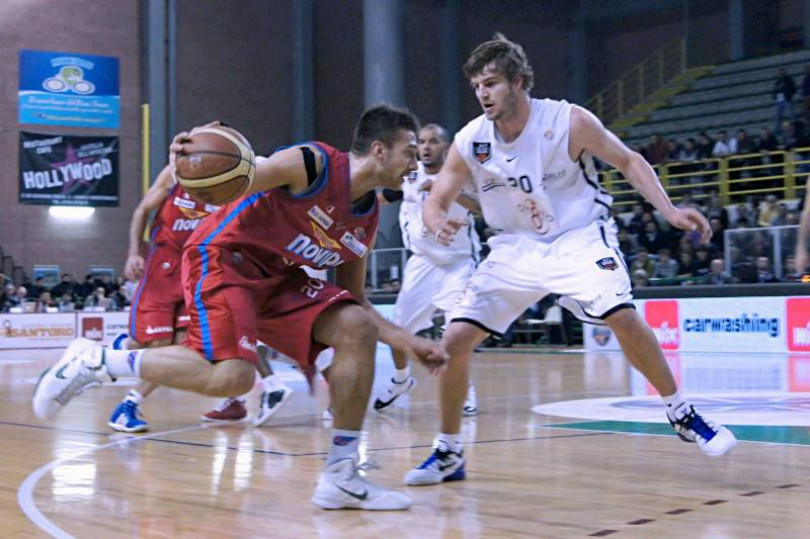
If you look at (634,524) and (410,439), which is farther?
(410,439)

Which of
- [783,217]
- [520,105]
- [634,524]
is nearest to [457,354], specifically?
[520,105]

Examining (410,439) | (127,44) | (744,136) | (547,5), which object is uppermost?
(547,5)

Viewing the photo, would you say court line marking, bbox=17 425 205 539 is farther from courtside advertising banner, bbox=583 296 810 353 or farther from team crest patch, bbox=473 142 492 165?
courtside advertising banner, bbox=583 296 810 353

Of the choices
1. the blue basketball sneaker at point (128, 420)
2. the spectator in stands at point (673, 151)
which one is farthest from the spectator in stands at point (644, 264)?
the blue basketball sneaker at point (128, 420)

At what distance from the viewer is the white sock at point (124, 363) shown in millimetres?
4570

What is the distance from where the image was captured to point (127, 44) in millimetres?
28266

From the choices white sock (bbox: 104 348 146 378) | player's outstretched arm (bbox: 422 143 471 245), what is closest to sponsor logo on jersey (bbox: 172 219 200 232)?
player's outstretched arm (bbox: 422 143 471 245)

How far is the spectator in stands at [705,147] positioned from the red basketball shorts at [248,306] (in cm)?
1868

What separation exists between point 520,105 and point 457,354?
119cm

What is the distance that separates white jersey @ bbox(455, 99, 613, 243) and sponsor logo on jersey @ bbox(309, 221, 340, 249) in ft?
Result: 3.00

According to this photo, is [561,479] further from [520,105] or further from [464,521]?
[520,105]

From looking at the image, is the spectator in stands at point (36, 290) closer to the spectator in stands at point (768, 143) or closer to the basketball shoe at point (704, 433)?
the spectator in stands at point (768, 143)

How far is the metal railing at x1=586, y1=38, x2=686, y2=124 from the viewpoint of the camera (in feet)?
97.6

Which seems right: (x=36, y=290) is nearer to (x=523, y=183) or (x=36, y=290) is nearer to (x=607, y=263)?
(x=523, y=183)
